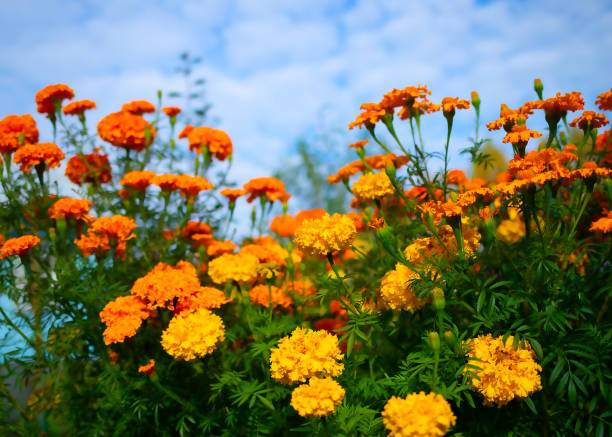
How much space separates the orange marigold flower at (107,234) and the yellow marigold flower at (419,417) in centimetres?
185

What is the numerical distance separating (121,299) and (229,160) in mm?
1481

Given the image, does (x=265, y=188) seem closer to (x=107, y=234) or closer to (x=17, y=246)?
(x=107, y=234)

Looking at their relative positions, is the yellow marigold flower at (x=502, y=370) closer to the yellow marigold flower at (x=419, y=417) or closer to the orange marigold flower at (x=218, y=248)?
the yellow marigold flower at (x=419, y=417)

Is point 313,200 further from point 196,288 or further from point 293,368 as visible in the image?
point 293,368

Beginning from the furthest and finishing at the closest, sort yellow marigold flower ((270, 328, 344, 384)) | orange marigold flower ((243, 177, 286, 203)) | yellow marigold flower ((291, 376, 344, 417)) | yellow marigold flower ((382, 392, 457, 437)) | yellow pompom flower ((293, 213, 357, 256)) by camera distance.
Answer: orange marigold flower ((243, 177, 286, 203)), yellow pompom flower ((293, 213, 357, 256)), yellow marigold flower ((270, 328, 344, 384)), yellow marigold flower ((291, 376, 344, 417)), yellow marigold flower ((382, 392, 457, 437))

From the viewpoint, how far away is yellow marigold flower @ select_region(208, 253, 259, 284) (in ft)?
7.82

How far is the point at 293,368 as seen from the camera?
5.56 feet

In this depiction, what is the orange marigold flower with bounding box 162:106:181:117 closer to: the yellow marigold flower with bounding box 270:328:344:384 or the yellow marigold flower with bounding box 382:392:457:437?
the yellow marigold flower with bounding box 270:328:344:384

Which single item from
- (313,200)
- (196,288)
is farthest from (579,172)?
(313,200)

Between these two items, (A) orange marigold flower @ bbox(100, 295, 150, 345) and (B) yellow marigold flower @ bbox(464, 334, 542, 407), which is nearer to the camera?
(B) yellow marigold flower @ bbox(464, 334, 542, 407)

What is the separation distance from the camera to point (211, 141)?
3.24 metres

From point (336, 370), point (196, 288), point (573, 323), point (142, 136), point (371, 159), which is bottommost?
point (573, 323)

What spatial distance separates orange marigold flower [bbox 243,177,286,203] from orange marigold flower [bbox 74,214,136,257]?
2.53 ft

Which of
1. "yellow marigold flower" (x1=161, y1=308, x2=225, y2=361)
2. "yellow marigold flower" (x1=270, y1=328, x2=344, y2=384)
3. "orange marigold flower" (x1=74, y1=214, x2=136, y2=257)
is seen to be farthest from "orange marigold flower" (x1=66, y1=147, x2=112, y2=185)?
"yellow marigold flower" (x1=270, y1=328, x2=344, y2=384)
